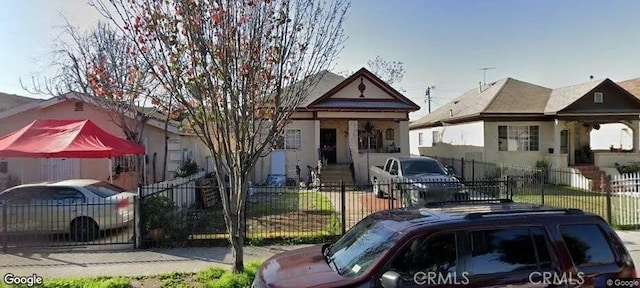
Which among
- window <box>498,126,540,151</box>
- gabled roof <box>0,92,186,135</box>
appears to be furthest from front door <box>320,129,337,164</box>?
gabled roof <box>0,92,186,135</box>

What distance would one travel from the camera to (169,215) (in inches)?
350

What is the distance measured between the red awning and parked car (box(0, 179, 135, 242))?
176 cm

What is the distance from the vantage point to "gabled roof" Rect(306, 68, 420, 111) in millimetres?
21547

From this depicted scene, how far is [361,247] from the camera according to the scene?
407 centimetres

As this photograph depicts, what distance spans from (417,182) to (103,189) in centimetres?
802

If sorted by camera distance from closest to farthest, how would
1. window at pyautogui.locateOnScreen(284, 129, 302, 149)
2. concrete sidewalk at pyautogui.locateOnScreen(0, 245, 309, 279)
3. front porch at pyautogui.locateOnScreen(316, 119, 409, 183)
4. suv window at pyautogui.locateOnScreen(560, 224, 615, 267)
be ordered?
suv window at pyautogui.locateOnScreen(560, 224, 615, 267) < concrete sidewalk at pyautogui.locateOnScreen(0, 245, 309, 279) < front porch at pyautogui.locateOnScreen(316, 119, 409, 183) < window at pyautogui.locateOnScreen(284, 129, 302, 149)

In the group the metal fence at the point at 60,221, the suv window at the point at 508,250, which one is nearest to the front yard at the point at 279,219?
the metal fence at the point at 60,221

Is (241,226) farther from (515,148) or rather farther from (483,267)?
(515,148)

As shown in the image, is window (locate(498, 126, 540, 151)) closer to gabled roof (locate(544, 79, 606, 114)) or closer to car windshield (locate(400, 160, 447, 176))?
gabled roof (locate(544, 79, 606, 114))

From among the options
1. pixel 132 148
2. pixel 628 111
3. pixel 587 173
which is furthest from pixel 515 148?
pixel 132 148

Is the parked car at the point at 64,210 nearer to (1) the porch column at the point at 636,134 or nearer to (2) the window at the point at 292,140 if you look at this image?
(2) the window at the point at 292,140

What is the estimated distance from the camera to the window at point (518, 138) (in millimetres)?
21484

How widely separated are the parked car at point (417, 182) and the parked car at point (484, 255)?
4.69m

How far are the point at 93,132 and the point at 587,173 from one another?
21197 millimetres
